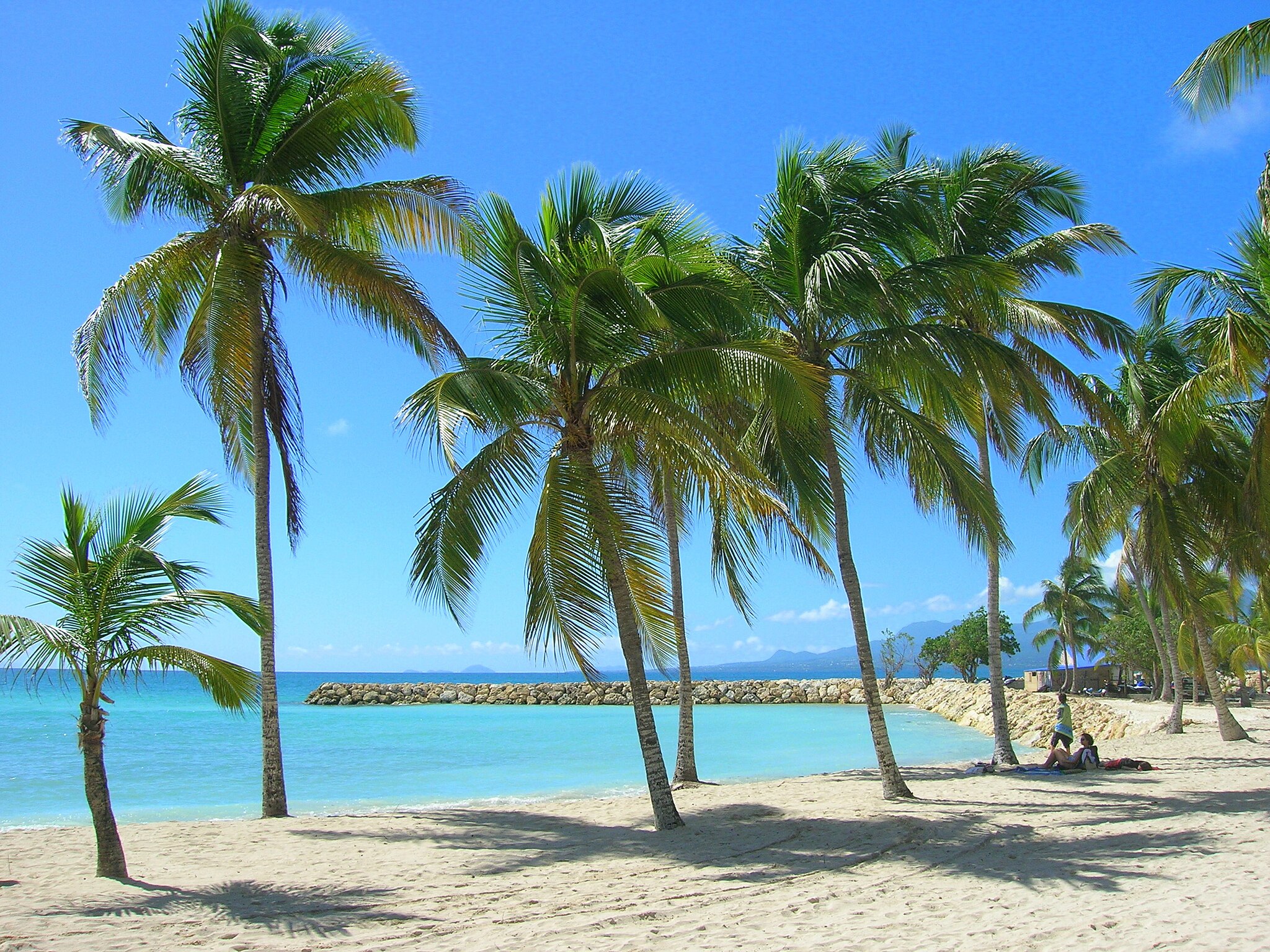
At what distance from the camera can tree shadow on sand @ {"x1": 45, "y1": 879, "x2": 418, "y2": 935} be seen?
559 cm

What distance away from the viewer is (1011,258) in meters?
13.0

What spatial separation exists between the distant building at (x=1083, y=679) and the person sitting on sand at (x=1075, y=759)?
30.5 metres

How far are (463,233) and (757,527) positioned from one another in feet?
14.8

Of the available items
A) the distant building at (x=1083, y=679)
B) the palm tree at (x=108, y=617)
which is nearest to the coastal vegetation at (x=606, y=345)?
the palm tree at (x=108, y=617)

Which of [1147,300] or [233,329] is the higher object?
[1147,300]

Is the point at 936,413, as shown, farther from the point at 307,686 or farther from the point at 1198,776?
the point at 307,686

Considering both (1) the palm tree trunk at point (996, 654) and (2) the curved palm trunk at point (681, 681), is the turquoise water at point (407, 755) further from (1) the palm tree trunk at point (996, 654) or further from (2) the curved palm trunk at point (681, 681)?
(1) the palm tree trunk at point (996, 654)

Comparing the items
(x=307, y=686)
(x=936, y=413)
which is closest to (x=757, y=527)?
(x=936, y=413)

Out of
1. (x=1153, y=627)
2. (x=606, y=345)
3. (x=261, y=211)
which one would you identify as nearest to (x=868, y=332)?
(x=606, y=345)

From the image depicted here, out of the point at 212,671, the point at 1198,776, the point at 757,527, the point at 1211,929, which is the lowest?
the point at 1198,776

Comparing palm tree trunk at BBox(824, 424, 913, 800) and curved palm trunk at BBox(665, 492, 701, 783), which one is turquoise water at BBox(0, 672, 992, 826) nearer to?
curved palm trunk at BBox(665, 492, 701, 783)

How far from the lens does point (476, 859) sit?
7.56m

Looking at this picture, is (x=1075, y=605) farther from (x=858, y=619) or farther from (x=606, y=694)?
(x=858, y=619)

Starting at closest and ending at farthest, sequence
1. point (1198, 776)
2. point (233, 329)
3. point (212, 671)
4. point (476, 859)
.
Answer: point (212, 671) → point (476, 859) → point (233, 329) → point (1198, 776)
